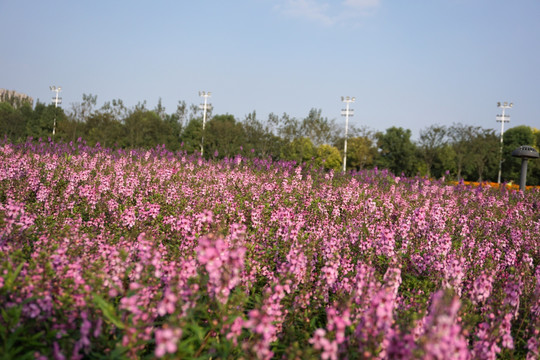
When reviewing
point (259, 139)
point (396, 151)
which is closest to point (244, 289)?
point (259, 139)

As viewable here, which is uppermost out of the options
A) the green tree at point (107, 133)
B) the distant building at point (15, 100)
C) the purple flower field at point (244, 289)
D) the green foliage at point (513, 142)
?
the distant building at point (15, 100)

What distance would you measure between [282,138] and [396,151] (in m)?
30.8

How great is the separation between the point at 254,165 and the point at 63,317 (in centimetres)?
1553

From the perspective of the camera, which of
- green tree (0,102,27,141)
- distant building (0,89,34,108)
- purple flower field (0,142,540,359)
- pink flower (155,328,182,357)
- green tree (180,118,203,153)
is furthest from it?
distant building (0,89,34,108)

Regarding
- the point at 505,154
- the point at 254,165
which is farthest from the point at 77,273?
the point at 505,154

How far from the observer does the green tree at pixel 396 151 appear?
56375mm

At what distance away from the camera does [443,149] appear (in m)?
50.2

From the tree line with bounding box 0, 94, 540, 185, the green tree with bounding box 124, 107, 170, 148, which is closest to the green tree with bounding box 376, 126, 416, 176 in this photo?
the tree line with bounding box 0, 94, 540, 185

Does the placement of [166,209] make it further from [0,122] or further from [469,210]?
[0,122]

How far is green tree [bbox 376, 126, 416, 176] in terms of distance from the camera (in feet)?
185

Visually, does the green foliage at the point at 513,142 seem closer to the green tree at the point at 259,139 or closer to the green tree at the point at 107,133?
the green tree at the point at 259,139

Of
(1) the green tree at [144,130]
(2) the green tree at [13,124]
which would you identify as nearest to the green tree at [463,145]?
(1) the green tree at [144,130]

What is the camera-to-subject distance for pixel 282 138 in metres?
34.0

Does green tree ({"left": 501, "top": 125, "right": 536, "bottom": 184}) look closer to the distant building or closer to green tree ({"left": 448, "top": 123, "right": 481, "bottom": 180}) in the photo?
green tree ({"left": 448, "top": 123, "right": 481, "bottom": 180})
